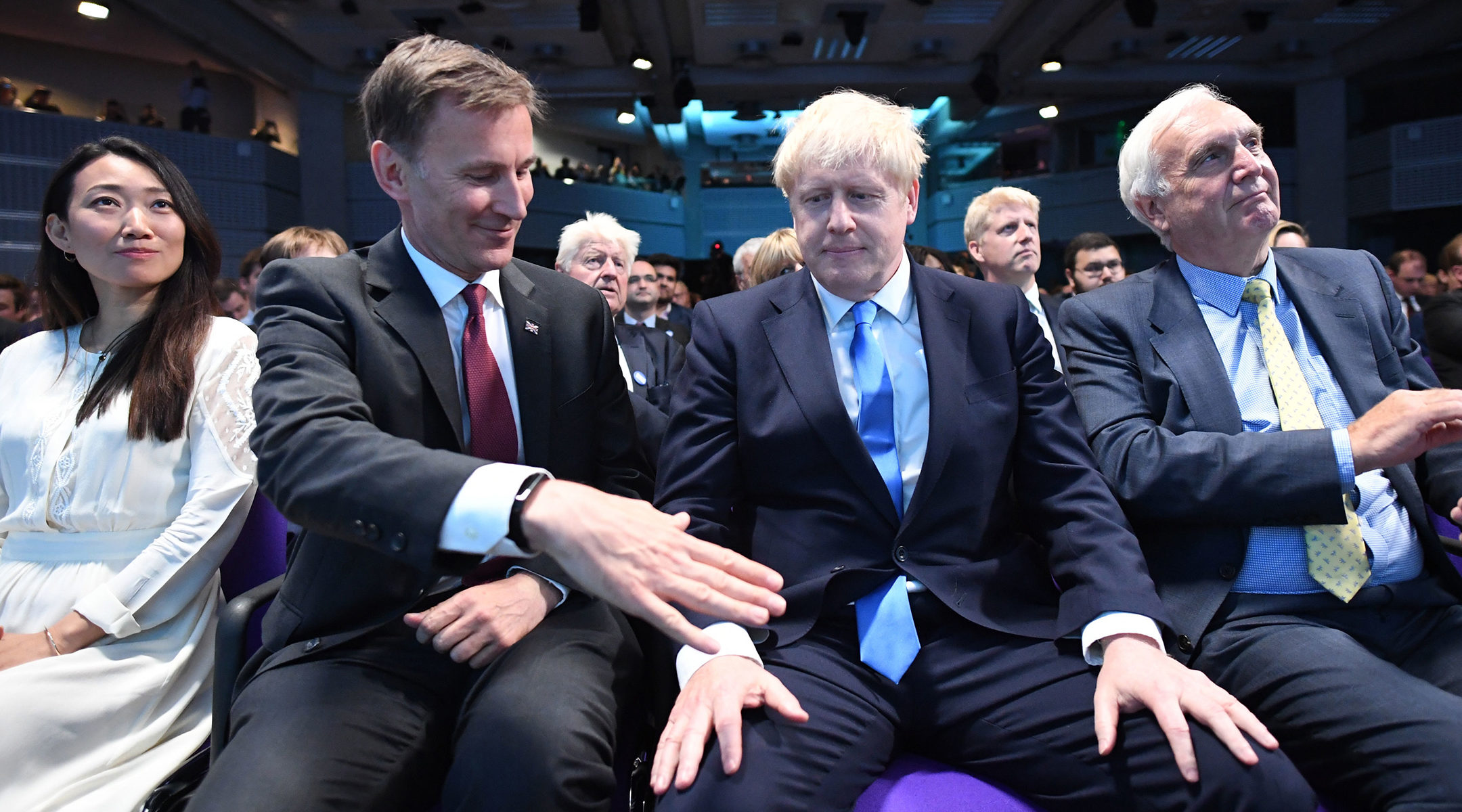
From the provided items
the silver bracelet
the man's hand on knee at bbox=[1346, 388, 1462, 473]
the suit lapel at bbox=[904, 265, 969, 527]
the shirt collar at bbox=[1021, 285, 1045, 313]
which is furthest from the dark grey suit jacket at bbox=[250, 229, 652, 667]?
the shirt collar at bbox=[1021, 285, 1045, 313]

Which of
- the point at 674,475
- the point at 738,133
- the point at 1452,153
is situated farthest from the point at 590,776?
the point at 738,133

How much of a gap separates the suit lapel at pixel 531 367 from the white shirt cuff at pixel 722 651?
0.43m

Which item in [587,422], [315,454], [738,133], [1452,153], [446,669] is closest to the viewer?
[315,454]

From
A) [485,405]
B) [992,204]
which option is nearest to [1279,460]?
[485,405]

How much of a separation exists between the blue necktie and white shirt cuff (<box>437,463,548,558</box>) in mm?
625

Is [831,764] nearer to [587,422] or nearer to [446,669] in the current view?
[446,669]

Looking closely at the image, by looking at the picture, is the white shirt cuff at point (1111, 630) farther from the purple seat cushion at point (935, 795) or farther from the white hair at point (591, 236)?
the white hair at point (591, 236)

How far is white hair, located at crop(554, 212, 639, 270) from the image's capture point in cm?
378

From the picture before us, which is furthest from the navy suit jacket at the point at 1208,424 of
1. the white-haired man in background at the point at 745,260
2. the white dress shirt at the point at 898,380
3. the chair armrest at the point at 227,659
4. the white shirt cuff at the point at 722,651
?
the white-haired man in background at the point at 745,260

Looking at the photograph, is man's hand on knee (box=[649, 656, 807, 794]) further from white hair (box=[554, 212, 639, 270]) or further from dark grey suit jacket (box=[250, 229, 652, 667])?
white hair (box=[554, 212, 639, 270])

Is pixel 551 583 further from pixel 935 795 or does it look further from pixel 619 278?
pixel 619 278

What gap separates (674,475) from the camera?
60.2 inches

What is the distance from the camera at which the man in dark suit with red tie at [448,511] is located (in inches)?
43.9

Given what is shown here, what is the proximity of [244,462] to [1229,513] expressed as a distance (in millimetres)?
1841
